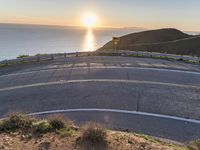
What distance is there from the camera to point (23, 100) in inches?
439

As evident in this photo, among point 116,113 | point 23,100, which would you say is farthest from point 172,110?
point 23,100

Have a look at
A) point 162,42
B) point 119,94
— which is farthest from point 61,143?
point 162,42

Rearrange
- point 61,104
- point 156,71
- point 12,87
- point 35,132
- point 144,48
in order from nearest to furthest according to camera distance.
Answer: point 35,132, point 61,104, point 12,87, point 156,71, point 144,48

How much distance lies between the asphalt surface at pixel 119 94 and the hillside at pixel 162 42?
20711 millimetres

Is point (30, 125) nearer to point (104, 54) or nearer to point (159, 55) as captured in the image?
point (159, 55)

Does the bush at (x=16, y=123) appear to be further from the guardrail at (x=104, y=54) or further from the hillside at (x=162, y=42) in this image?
the hillside at (x=162, y=42)

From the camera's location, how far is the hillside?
36.2 meters

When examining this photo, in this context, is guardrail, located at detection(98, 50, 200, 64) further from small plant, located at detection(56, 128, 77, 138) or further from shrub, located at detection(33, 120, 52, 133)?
shrub, located at detection(33, 120, 52, 133)

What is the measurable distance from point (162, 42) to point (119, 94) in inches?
1602

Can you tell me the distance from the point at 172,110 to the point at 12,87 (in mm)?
8988

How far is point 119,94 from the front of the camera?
443 inches

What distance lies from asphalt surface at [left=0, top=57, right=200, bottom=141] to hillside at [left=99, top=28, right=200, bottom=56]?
20711 mm

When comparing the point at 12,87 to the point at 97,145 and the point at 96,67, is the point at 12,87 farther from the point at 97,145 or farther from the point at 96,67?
the point at 97,145

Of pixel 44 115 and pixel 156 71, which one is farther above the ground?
pixel 156 71
